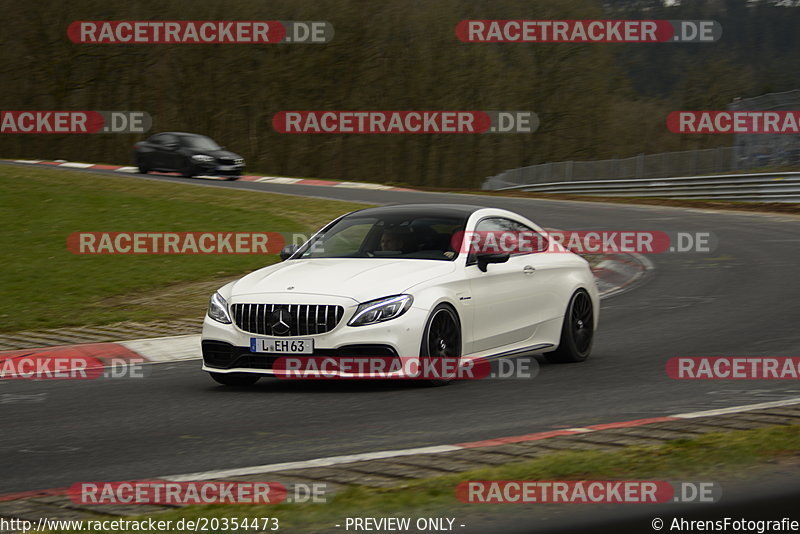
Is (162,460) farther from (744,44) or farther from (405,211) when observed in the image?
(744,44)

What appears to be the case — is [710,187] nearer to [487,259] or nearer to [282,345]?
[487,259]

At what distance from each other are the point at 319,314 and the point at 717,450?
156 inches

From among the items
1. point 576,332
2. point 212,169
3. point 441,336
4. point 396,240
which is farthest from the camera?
→ point 212,169

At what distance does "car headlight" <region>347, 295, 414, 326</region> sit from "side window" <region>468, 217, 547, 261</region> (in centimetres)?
113

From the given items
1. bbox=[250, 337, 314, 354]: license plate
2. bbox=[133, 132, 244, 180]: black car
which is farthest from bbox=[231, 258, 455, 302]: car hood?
bbox=[133, 132, 244, 180]: black car

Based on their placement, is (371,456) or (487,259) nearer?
(371,456)

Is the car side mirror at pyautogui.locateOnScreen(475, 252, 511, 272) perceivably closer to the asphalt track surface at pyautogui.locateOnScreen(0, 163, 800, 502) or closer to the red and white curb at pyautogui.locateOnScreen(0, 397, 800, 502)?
the asphalt track surface at pyautogui.locateOnScreen(0, 163, 800, 502)

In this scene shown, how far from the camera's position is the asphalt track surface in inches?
260

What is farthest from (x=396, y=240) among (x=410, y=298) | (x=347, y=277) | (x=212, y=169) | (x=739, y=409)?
(x=212, y=169)

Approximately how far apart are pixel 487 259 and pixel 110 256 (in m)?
9.85

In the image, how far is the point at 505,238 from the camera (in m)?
10.2

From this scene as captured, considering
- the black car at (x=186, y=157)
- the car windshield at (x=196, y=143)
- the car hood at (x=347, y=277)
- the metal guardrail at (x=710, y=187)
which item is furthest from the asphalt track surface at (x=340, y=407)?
the car windshield at (x=196, y=143)

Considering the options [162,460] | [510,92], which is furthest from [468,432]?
[510,92]

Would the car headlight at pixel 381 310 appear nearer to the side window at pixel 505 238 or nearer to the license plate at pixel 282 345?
the license plate at pixel 282 345
